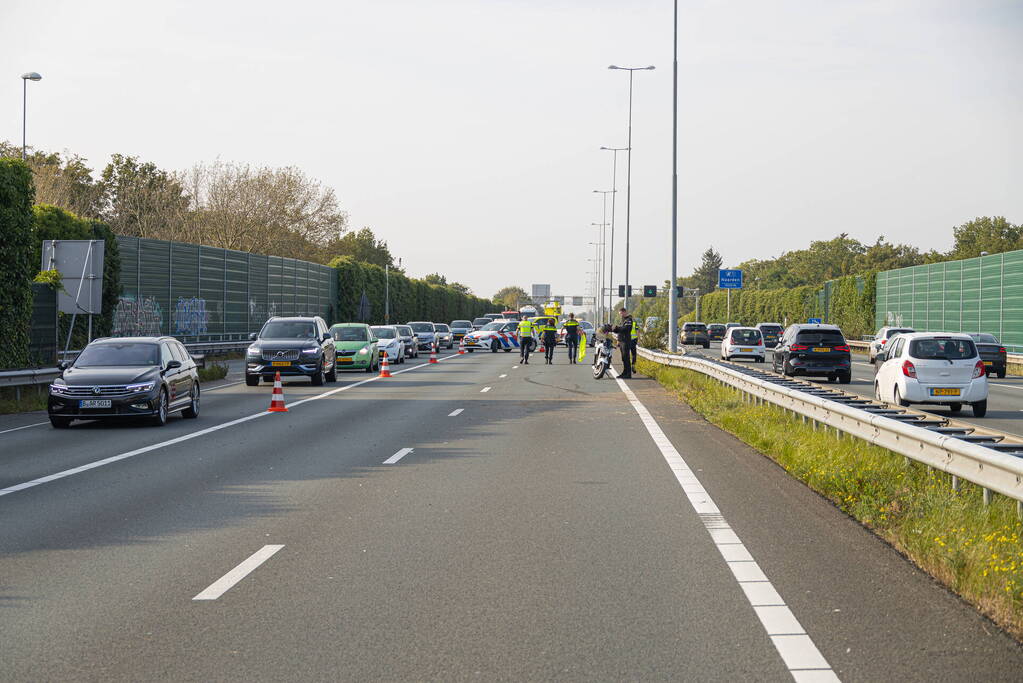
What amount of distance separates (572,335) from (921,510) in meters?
36.0

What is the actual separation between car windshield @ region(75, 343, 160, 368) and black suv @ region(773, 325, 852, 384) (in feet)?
61.3

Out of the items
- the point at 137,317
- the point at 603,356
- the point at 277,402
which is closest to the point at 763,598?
the point at 277,402

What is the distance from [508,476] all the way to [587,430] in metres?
5.68

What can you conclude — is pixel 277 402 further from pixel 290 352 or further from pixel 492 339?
pixel 492 339

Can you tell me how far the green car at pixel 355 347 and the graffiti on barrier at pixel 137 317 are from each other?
6259 millimetres

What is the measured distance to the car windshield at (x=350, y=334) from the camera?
39.0 metres

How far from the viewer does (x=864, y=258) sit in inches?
5925

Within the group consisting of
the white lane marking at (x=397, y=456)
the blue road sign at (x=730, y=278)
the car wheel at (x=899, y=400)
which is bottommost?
the white lane marking at (x=397, y=456)

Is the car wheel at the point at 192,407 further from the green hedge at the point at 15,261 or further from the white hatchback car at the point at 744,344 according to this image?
the white hatchback car at the point at 744,344

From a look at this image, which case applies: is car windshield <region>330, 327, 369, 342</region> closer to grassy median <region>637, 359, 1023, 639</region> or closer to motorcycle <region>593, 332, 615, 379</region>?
motorcycle <region>593, 332, 615, 379</region>

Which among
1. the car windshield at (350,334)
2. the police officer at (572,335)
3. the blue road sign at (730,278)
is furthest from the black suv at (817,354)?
the blue road sign at (730,278)

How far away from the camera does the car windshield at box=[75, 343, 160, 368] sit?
19.5 m

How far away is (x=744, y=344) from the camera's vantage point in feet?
164

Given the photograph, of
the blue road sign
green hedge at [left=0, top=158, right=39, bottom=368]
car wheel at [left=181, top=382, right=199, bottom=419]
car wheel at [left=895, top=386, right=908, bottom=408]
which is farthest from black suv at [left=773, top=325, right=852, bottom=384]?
the blue road sign
